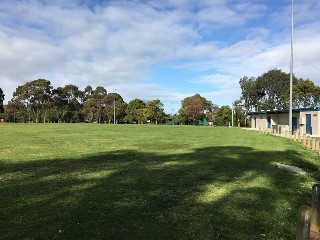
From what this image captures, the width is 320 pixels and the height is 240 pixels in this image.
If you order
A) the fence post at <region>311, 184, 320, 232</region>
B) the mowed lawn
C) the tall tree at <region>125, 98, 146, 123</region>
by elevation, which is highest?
the tall tree at <region>125, 98, 146, 123</region>

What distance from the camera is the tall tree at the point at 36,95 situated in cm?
9131

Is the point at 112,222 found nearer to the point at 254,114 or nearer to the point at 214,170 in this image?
the point at 214,170

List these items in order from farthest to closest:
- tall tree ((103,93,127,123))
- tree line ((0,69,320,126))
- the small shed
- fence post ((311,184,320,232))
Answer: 1. tall tree ((103,93,127,123))
2. the small shed
3. tree line ((0,69,320,126))
4. fence post ((311,184,320,232))

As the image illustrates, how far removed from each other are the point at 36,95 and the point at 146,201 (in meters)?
91.1

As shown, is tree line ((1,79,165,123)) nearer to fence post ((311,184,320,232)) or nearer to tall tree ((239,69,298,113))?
tall tree ((239,69,298,113))

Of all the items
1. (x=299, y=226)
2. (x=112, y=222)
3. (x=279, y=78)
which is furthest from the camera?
(x=279, y=78)

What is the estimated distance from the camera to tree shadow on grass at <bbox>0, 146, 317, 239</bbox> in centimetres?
545

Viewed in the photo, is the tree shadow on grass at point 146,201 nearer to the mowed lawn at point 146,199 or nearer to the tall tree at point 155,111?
the mowed lawn at point 146,199

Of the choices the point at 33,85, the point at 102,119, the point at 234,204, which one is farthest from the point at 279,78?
the point at 234,204

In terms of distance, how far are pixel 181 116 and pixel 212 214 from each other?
89389 millimetres

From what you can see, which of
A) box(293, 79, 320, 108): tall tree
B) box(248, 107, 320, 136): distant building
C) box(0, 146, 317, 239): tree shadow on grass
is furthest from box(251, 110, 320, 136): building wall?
box(0, 146, 317, 239): tree shadow on grass

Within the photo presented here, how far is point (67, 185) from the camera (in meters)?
8.30

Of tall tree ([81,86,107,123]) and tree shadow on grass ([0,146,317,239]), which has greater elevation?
tall tree ([81,86,107,123])

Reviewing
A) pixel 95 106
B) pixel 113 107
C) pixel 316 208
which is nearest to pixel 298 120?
pixel 316 208
